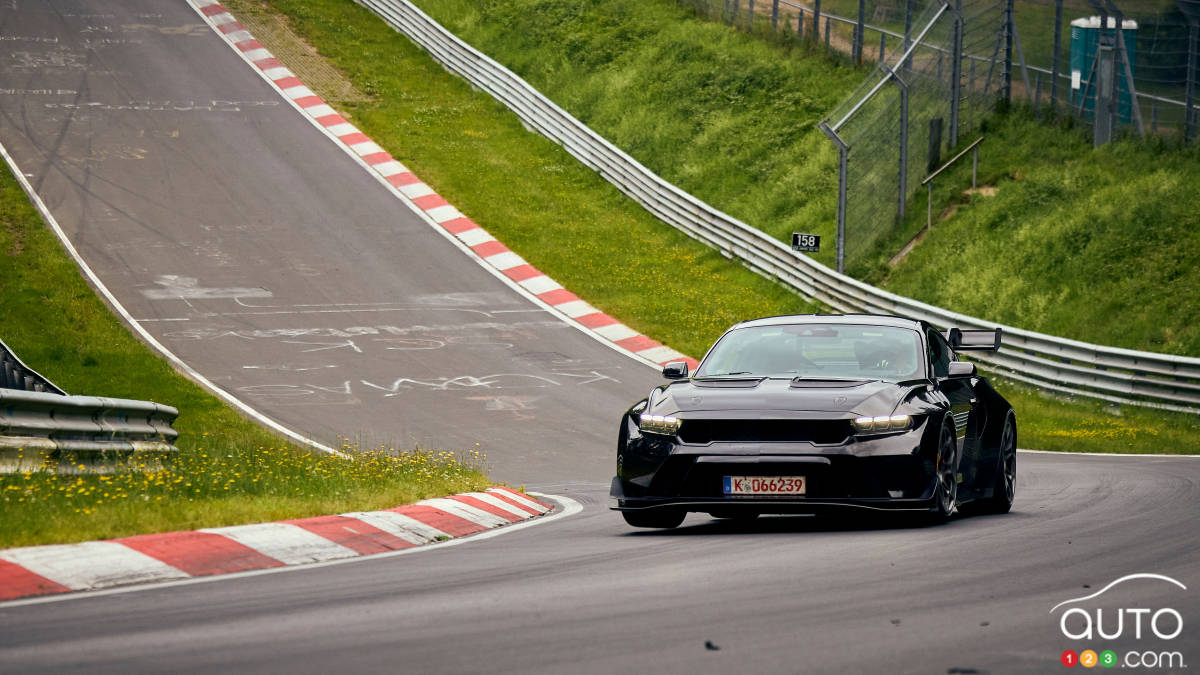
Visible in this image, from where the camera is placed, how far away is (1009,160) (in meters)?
28.8

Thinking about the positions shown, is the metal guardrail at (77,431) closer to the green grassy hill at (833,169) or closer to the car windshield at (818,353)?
the car windshield at (818,353)

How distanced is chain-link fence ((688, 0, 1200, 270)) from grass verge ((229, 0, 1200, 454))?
8.95 feet

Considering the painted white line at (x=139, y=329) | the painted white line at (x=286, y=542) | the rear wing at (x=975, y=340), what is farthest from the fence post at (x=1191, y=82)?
the painted white line at (x=286, y=542)

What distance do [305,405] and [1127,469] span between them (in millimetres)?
10531

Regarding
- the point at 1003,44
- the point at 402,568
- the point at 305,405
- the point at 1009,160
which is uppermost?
the point at 1003,44

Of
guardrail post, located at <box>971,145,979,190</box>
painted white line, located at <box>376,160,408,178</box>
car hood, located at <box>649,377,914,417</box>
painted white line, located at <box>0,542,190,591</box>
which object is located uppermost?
guardrail post, located at <box>971,145,979,190</box>

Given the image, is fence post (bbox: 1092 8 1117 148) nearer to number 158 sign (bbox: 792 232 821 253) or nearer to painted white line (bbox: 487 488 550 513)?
number 158 sign (bbox: 792 232 821 253)

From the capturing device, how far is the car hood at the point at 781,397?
9.62m

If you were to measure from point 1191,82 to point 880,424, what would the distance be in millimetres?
18237

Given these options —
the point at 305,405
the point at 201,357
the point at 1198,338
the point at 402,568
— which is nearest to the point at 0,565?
the point at 402,568

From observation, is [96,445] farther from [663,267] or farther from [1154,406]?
[663,267]

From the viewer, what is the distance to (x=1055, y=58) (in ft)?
93.1

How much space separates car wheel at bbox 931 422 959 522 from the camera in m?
9.80

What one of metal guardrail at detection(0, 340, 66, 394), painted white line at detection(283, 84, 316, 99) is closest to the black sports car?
metal guardrail at detection(0, 340, 66, 394)
